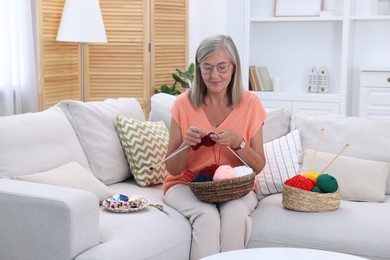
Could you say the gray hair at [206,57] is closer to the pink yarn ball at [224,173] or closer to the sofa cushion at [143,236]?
the pink yarn ball at [224,173]

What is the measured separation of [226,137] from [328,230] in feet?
1.69

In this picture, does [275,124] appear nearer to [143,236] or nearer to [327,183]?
[327,183]

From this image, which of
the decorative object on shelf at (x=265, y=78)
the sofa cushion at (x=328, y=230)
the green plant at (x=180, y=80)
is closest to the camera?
the sofa cushion at (x=328, y=230)

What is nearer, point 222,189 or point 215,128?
point 222,189

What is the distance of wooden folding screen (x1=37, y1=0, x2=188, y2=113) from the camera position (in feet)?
15.2

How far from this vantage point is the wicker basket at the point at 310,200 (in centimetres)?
266

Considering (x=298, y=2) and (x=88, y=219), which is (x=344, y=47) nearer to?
(x=298, y=2)

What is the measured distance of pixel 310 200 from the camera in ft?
8.72

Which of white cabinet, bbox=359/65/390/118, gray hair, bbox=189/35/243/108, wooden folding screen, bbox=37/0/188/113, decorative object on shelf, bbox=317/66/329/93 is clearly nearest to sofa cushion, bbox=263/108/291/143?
gray hair, bbox=189/35/243/108

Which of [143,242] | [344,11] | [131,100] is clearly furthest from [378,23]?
[143,242]

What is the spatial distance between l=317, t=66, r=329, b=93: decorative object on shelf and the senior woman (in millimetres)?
2721

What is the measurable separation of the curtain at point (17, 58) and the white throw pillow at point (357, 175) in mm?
1951

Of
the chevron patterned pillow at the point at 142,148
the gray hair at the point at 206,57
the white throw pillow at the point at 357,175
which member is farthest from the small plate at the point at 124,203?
the white throw pillow at the point at 357,175

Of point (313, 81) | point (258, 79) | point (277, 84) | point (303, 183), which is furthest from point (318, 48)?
point (303, 183)
